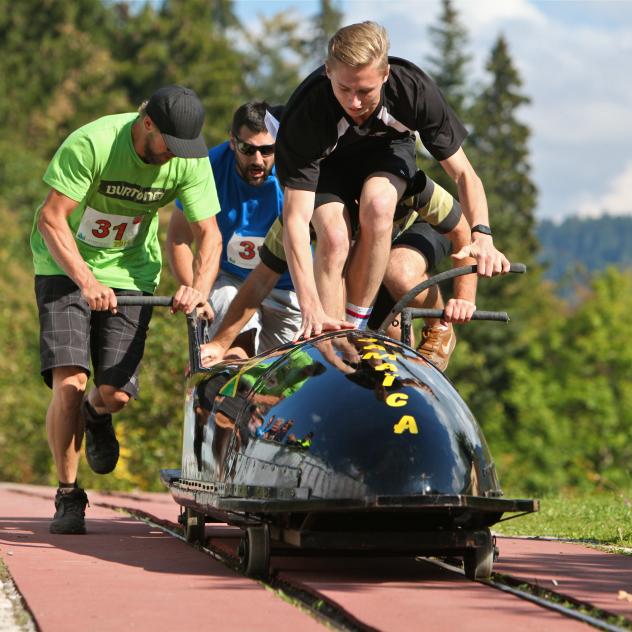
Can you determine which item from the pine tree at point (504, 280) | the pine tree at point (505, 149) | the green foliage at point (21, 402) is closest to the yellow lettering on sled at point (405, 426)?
the green foliage at point (21, 402)

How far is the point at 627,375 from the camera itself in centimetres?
6638

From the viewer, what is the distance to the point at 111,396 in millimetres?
7449

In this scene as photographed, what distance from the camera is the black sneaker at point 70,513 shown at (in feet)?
23.0

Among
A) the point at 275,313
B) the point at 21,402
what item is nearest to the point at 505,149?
the point at 21,402

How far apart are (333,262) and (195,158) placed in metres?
0.92

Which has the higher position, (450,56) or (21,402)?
(450,56)

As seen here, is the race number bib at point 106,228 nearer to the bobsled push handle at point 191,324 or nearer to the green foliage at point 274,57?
the bobsled push handle at point 191,324

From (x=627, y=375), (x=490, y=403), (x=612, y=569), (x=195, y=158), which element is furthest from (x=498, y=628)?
(x=627, y=375)

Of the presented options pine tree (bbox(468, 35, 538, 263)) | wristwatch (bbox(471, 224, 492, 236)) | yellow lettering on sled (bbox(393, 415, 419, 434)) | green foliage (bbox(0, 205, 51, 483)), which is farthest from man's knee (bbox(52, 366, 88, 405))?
pine tree (bbox(468, 35, 538, 263))

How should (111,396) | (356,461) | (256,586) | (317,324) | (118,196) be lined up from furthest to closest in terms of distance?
(111,396)
(118,196)
(317,324)
(256,586)
(356,461)

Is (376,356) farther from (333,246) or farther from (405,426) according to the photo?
(333,246)

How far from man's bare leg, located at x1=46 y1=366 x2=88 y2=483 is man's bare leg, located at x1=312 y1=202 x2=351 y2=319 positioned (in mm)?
1472

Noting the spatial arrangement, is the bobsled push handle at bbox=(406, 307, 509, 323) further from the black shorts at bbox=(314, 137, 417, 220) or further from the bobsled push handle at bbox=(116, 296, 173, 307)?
the bobsled push handle at bbox=(116, 296, 173, 307)

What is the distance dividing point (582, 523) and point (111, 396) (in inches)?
105
